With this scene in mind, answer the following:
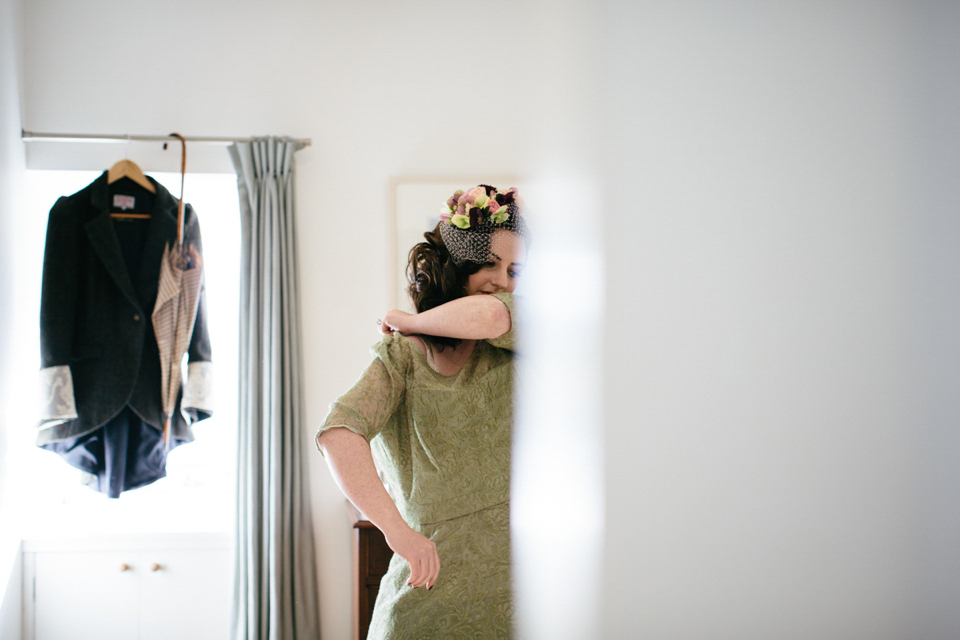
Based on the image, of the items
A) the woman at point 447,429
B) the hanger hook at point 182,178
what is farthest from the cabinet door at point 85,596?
the woman at point 447,429

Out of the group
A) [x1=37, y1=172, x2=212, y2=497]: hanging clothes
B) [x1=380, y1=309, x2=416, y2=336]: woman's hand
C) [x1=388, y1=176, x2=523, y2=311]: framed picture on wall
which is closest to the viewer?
[x1=380, y1=309, x2=416, y2=336]: woman's hand

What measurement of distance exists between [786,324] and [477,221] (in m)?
0.51

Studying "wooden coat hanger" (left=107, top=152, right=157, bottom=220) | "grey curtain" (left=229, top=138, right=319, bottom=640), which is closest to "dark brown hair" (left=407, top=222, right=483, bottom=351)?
"grey curtain" (left=229, top=138, right=319, bottom=640)

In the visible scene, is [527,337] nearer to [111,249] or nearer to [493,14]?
[111,249]

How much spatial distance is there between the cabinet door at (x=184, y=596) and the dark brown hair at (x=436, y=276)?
176 cm

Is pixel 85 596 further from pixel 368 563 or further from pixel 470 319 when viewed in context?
pixel 470 319

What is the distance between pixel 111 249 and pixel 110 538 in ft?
3.14

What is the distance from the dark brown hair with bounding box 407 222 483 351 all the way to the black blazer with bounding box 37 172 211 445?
151cm

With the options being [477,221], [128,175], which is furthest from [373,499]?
[128,175]

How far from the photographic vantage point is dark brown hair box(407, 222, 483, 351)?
2.36 feet

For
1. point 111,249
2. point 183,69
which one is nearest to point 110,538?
point 111,249

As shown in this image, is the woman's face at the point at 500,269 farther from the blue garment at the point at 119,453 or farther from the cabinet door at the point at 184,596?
the cabinet door at the point at 184,596

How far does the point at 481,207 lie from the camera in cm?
65

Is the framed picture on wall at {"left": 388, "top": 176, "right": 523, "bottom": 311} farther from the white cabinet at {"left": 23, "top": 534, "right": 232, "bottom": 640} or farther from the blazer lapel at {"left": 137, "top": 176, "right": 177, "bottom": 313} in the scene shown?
the white cabinet at {"left": 23, "top": 534, "right": 232, "bottom": 640}
